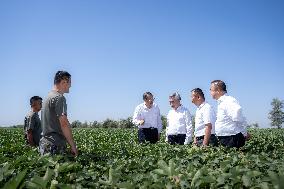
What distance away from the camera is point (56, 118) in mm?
5215

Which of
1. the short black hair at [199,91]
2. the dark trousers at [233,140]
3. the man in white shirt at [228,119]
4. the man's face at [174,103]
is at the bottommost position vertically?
the dark trousers at [233,140]

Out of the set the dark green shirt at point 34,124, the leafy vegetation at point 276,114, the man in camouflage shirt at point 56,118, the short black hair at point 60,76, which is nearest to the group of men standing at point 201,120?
the dark green shirt at point 34,124

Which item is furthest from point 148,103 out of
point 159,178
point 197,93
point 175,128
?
point 159,178

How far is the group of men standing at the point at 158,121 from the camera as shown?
5.19m

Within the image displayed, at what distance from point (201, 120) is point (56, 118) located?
11.7ft

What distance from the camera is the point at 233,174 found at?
261cm

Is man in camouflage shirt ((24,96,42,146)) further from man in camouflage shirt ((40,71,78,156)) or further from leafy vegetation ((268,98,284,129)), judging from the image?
leafy vegetation ((268,98,284,129))

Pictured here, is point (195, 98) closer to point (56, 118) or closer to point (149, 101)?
point (149, 101)

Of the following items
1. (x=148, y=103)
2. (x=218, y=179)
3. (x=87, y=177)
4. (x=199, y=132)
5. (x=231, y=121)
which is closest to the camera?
(x=218, y=179)

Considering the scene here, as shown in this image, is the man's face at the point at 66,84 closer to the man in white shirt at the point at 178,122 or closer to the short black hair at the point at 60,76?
the short black hair at the point at 60,76

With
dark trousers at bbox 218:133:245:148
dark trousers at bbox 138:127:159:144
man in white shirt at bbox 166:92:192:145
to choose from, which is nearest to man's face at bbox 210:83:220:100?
dark trousers at bbox 218:133:245:148

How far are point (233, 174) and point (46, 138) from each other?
340 cm

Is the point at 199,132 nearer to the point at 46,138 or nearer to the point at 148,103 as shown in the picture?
the point at 148,103

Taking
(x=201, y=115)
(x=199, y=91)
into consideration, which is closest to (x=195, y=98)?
(x=199, y=91)
